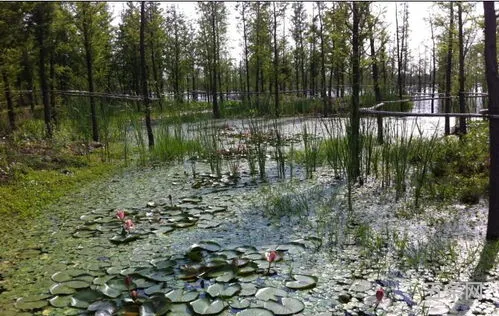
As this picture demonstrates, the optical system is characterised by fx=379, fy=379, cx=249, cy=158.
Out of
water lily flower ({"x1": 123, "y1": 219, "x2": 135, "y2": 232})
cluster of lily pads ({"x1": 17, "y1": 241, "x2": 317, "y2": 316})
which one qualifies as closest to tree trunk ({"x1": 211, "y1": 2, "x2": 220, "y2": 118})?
water lily flower ({"x1": 123, "y1": 219, "x2": 135, "y2": 232})

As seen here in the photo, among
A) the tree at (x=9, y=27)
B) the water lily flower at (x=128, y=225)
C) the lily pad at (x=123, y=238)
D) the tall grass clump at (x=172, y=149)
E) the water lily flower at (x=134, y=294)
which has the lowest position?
the water lily flower at (x=134, y=294)

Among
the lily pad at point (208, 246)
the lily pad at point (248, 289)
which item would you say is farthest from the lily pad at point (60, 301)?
the lily pad at point (248, 289)

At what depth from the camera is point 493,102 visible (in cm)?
263

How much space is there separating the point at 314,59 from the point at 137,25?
786 centimetres

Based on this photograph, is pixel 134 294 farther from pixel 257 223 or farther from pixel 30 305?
pixel 257 223

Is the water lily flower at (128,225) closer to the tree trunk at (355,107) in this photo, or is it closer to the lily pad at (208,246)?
the lily pad at (208,246)

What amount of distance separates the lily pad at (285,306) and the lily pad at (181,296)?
1.36ft

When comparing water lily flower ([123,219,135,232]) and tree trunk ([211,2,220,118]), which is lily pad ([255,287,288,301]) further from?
tree trunk ([211,2,220,118])

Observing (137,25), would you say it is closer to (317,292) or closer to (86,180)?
(86,180)

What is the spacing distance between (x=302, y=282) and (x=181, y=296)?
0.72m

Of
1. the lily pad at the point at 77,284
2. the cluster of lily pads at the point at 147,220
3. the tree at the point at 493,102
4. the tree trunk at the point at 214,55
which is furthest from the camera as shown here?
the tree trunk at the point at 214,55

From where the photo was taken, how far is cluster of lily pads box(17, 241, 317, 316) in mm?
2035

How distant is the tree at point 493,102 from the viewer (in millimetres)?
2562

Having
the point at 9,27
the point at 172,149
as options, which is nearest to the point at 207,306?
the point at 172,149
